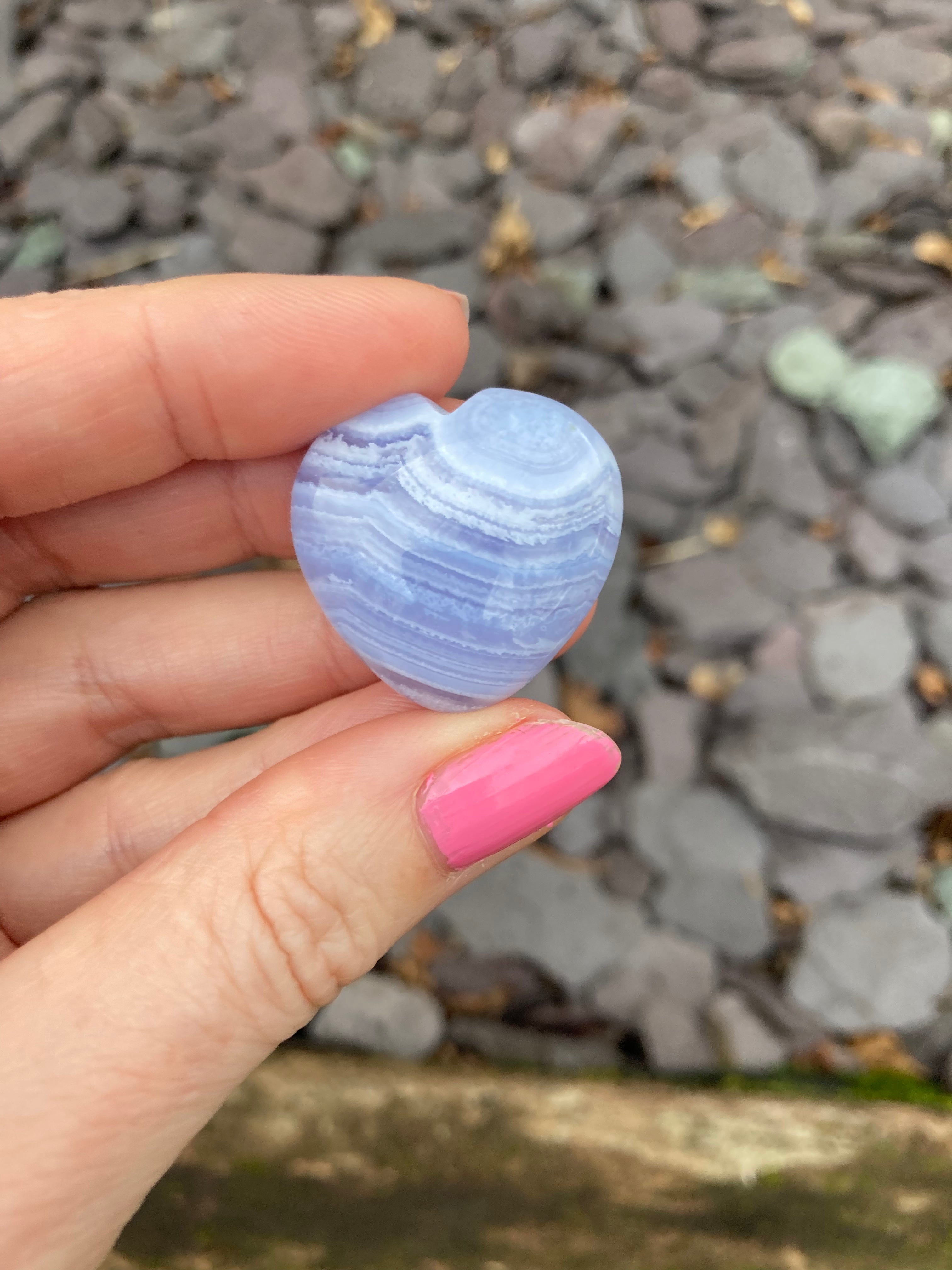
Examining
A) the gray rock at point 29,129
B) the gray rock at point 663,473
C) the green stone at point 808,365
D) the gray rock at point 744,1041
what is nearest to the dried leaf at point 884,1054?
the gray rock at point 744,1041

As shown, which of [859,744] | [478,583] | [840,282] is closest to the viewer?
[478,583]

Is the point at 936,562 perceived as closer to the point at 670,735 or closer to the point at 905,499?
the point at 905,499

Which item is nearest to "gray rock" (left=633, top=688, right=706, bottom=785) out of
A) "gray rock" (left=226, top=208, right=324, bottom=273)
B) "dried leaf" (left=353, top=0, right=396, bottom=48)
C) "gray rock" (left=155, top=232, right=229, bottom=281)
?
"gray rock" (left=226, top=208, right=324, bottom=273)

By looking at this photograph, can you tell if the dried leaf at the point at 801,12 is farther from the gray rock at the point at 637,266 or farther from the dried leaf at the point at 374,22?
the dried leaf at the point at 374,22

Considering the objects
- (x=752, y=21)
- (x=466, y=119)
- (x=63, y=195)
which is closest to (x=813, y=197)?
(x=752, y=21)

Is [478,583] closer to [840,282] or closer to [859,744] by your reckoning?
[859,744]

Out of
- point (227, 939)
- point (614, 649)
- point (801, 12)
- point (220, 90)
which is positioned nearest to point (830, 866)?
point (614, 649)
